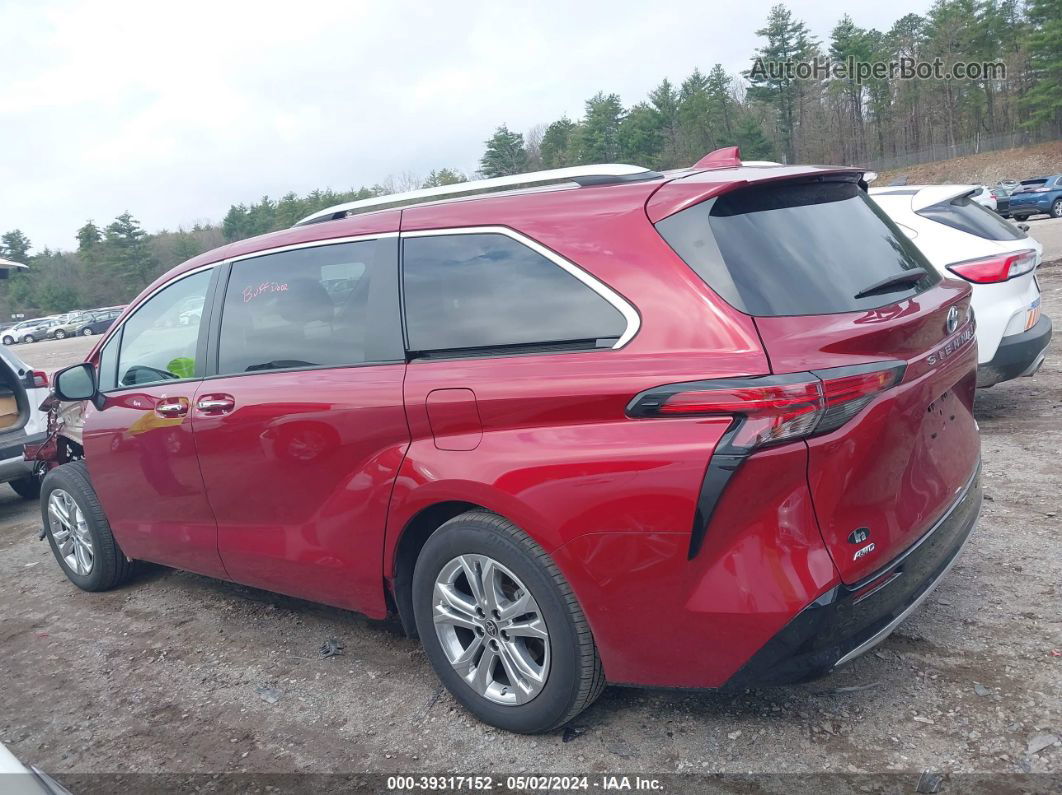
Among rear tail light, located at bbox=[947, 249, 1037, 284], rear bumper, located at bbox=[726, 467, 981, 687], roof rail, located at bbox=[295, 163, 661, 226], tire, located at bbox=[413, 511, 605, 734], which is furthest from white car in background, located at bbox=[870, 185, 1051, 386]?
tire, located at bbox=[413, 511, 605, 734]

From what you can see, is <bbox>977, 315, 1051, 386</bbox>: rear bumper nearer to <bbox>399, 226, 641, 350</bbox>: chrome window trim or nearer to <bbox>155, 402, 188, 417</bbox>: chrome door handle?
<bbox>399, 226, 641, 350</bbox>: chrome window trim

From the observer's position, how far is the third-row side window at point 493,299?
2.80 m

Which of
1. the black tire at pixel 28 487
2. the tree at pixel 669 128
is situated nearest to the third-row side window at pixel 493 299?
the black tire at pixel 28 487

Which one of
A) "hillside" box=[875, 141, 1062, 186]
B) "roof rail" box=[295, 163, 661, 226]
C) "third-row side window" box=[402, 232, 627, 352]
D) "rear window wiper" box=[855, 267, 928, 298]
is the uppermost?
"roof rail" box=[295, 163, 661, 226]

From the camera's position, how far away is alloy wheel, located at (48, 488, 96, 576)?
5.05 metres

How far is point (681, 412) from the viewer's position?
251cm

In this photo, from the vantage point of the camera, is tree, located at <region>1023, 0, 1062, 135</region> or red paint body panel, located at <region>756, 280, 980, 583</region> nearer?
red paint body panel, located at <region>756, 280, 980, 583</region>

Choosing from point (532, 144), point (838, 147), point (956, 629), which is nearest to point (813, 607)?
point (956, 629)

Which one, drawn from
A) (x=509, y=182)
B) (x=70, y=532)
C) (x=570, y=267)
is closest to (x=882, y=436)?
(x=570, y=267)

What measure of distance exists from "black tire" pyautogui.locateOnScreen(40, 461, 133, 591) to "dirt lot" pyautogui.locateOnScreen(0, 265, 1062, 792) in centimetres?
25

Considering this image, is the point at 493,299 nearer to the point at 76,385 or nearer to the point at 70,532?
the point at 76,385

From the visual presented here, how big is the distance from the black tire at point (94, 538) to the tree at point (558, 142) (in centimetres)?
5884

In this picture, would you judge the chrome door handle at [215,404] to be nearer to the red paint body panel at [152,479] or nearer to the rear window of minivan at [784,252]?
the red paint body panel at [152,479]

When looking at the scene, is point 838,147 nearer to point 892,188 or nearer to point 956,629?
point 892,188
